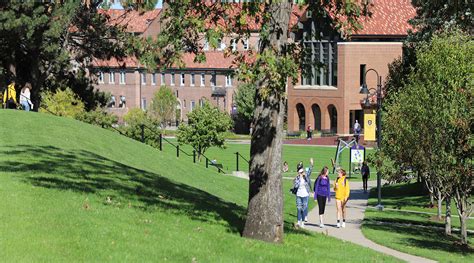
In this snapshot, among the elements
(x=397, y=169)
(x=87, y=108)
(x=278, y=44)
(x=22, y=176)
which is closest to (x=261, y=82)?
(x=278, y=44)

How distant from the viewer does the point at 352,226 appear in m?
24.3

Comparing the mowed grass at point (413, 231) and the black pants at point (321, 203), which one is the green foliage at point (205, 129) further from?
the black pants at point (321, 203)

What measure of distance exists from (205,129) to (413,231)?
29093mm

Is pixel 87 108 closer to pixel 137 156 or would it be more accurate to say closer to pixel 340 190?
pixel 137 156

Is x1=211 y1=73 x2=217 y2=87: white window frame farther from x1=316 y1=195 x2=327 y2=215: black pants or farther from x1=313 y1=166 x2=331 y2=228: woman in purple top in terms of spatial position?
x1=316 y1=195 x2=327 y2=215: black pants

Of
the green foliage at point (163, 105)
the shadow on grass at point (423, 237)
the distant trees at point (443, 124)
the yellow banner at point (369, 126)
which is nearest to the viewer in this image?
the shadow on grass at point (423, 237)

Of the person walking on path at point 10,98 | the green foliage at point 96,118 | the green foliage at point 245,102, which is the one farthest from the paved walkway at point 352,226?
the green foliage at point 245,102

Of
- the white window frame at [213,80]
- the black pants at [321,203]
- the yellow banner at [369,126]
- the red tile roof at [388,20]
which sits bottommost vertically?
the black pants at [321,203]

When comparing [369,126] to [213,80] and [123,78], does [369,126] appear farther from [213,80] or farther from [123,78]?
[123,78]

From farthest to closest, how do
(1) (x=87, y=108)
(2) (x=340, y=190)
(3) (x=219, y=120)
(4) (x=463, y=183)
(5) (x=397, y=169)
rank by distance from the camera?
(3) (x=219, y=120)
(1) (x=87, y=108)
(5) (x=397, y=169)
(2) (x=340, y=190)
(4) (x=463, y=183)

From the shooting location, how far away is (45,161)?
18.5 metres

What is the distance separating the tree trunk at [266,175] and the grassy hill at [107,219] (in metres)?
0.36

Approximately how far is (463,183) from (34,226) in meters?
13.5

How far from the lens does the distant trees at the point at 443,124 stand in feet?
70.4
